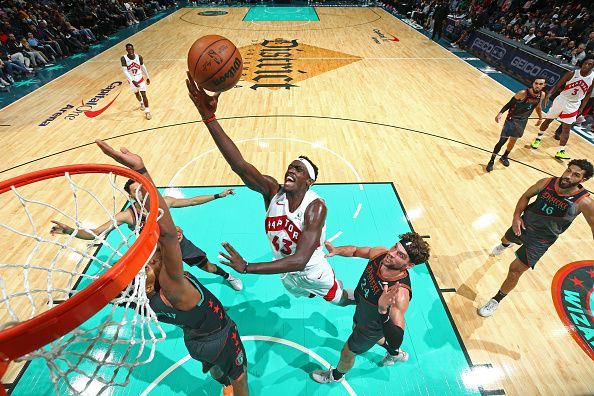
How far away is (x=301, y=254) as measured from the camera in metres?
2.52

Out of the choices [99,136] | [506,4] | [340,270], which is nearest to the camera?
[340,270]

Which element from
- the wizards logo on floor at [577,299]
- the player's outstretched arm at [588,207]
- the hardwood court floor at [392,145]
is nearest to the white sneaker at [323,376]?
the hardwood court floor at [392,145]

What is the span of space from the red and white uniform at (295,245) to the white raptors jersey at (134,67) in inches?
270

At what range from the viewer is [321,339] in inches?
146

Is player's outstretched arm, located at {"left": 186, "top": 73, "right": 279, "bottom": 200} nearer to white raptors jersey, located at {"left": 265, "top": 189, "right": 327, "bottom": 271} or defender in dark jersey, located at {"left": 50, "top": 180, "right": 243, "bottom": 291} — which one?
white raptors jersey, located at {"left": 265, "top": 189, "right": 327, "bottom": 271}

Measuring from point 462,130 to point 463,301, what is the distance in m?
5.36

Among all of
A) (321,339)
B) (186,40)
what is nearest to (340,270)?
(321,339)

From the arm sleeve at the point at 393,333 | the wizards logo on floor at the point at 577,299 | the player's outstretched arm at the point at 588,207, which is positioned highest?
the player's outstretched arm at the point at 588,207

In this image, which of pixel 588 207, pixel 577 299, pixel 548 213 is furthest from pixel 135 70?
pixel 577 299

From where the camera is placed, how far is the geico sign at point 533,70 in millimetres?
9648

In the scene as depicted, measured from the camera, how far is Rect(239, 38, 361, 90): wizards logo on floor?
1116 cm

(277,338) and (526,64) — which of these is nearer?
(277,338)

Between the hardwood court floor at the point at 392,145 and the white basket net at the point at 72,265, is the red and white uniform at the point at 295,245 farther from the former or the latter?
the hardwood court floor at the point at 392,145

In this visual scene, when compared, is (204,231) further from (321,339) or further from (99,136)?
(99,136)
